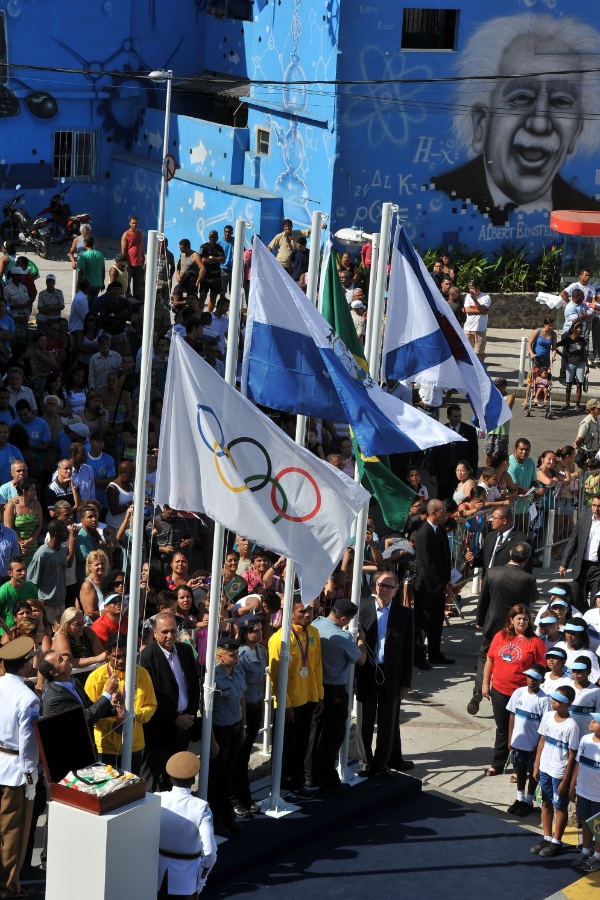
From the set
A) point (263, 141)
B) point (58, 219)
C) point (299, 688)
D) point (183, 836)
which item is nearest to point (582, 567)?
point (299, 688)

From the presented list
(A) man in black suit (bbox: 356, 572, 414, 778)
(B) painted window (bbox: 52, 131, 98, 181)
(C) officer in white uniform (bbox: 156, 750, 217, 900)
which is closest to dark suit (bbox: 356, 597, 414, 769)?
(A) man in black suit (bbox: 356, 572, 414, 778)

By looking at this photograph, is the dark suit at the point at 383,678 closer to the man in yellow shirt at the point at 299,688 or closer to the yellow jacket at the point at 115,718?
the man in yellow shirt at the point at 299,688

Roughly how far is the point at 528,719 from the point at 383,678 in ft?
4.37

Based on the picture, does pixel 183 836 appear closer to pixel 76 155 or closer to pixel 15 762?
pixel 15 762

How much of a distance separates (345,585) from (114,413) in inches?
198

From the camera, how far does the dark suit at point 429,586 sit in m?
16.5

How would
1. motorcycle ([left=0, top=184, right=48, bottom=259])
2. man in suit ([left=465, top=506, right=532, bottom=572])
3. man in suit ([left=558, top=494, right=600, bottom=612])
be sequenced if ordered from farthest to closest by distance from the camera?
1. motorcycle ([left=0, top=184, right=48, bottom=259])
2. man in suit ([left=558, top=494, right=600, bottom=612])
3. man in suit ([left=465, top=506, right=532, bottom=572])

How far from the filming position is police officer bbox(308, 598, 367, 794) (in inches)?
530

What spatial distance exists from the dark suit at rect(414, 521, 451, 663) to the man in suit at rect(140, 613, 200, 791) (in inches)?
177

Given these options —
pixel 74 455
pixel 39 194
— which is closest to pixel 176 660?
pixel 74 455

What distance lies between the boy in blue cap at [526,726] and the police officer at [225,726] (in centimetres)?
242

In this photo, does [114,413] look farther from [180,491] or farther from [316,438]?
[180,491]

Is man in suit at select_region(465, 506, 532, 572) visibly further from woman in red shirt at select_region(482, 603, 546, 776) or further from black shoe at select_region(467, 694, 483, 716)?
woman in red shirt at select_region(482, 603, 546, 776)

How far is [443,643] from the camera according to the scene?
1727 centimetres
